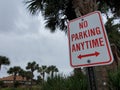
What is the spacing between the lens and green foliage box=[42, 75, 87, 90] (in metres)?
5.50

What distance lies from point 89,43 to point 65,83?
4222 mm

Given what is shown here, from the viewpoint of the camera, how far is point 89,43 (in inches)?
71.5

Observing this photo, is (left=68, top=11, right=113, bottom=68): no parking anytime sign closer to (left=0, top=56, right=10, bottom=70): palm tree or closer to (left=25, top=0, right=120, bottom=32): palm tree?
(left=25, top=0, right=120, bottom=32): palm tree

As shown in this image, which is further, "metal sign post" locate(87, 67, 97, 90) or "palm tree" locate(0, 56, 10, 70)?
"palm tree" locate(0, 56, 10, 70)

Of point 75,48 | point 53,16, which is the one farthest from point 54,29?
point 75,48

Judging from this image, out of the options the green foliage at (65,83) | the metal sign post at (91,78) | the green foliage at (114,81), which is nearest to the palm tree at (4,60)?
the green foliage at (65,83)

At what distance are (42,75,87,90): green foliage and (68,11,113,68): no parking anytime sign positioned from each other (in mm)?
3626

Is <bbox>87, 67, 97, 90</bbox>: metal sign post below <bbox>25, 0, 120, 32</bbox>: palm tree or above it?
below

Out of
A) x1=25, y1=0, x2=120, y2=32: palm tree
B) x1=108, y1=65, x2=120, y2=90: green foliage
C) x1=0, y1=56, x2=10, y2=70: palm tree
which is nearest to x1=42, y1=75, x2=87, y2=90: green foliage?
x1=108, y1=65, x2=120, y2=90: green foliage

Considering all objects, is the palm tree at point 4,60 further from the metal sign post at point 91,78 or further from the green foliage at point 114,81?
the metal sign post at point 91,78

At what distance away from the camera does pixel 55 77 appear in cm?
643

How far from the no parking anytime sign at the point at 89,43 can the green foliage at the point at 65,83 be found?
3.63m

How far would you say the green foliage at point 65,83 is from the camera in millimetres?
5498

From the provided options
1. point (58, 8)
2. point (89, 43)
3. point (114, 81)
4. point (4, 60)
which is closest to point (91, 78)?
point (89, 43)
